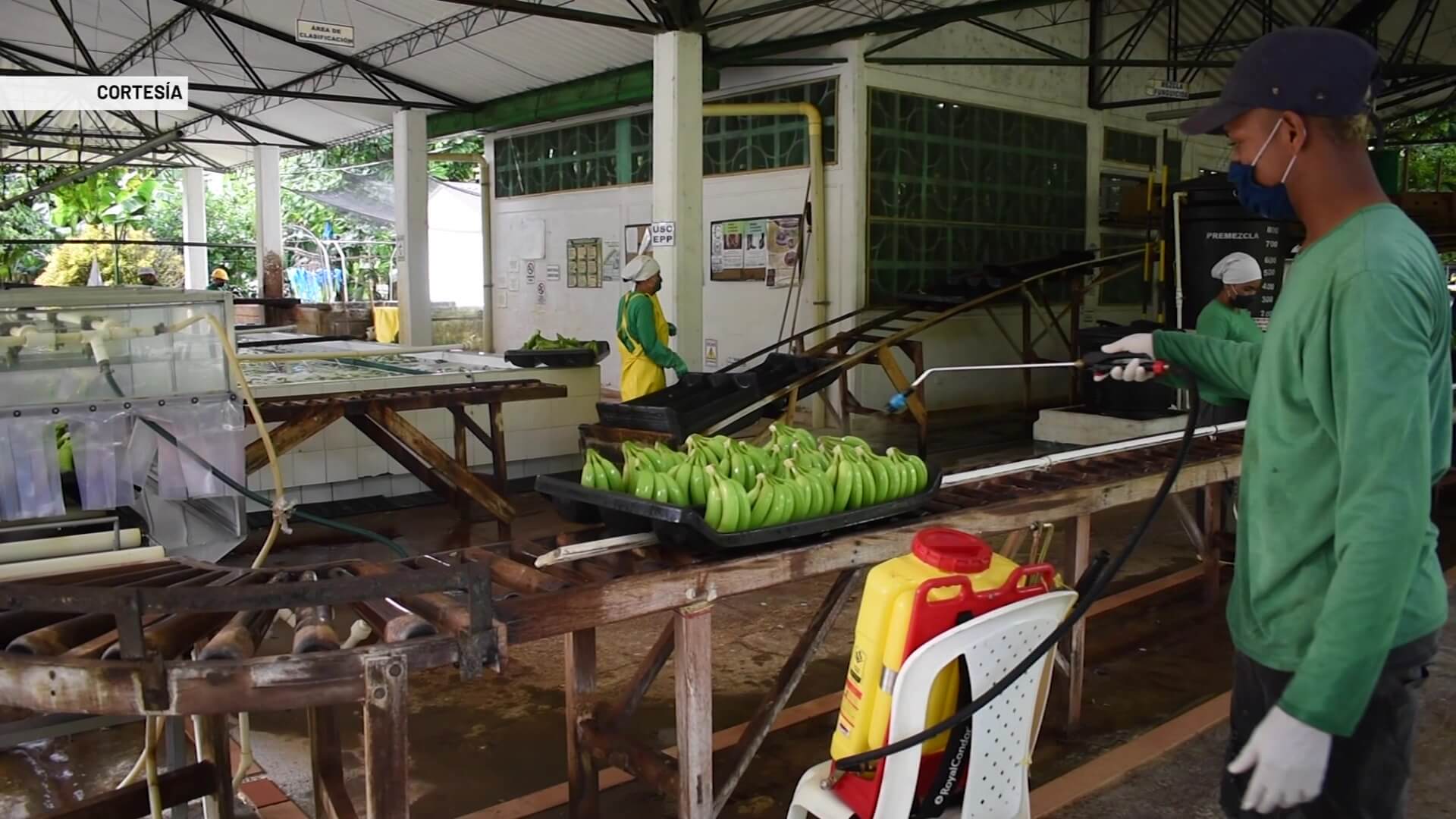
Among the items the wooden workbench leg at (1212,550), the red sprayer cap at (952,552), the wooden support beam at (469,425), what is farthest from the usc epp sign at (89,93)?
the wooden workbench leg at (1212,550)

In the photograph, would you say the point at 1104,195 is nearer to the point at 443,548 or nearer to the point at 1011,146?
the point at 1011,146

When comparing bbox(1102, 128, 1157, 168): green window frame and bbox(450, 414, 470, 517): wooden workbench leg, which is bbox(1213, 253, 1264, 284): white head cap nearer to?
bbox(450, 414, 470, 517): wooden workbench leg

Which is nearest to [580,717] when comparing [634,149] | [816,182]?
[816,182]

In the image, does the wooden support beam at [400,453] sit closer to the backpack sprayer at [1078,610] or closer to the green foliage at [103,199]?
the backpack sprayer at [1078,610]

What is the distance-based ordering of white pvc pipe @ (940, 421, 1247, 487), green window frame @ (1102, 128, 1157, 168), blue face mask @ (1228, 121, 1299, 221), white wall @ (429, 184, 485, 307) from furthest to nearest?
white wall @ (429, 184, 485, 307), green window frame @ (1102, 128, 1157, 168), white pvc pipe @ (940, 421, 1247, 487), blue face mask @ (1228, 121, 1299, 221)

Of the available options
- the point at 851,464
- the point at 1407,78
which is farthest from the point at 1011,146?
the point at 851,464

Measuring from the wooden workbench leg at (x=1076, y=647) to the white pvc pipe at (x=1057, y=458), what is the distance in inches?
8.7

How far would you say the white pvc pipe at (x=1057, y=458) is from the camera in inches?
131

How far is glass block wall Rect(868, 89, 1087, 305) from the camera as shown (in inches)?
407

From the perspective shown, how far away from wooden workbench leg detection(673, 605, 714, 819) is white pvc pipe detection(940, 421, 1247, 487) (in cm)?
96

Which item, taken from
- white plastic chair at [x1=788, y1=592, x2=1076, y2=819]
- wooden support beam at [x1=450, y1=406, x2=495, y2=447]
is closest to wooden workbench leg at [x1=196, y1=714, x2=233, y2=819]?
white plastic chair at [x1=788, y1=592, x2=1076, y2=819]

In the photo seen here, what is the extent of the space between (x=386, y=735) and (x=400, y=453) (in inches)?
191

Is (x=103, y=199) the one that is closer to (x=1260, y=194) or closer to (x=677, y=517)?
(x=677, y=517)

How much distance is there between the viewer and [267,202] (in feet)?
53.4
